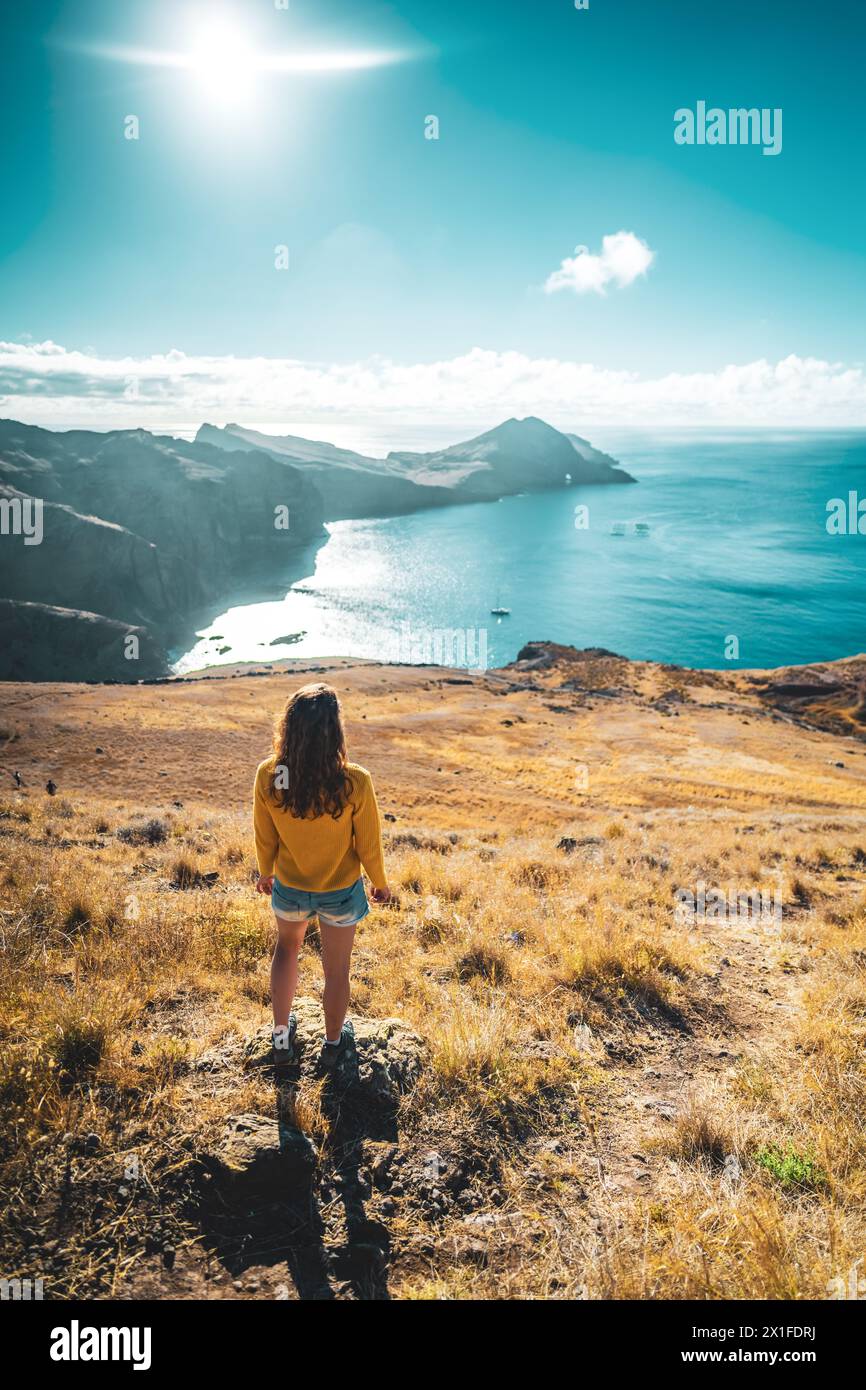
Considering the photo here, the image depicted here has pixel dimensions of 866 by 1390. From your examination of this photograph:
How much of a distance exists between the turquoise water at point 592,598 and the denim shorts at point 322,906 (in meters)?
86.8

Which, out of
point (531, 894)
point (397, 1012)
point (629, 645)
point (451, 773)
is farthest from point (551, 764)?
point (629, 645)

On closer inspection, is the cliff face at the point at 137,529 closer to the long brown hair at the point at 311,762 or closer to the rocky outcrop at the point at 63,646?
the rocky outcrop at the point at 63,646

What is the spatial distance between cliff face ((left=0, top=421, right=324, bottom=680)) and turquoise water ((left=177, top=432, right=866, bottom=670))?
1590 cm

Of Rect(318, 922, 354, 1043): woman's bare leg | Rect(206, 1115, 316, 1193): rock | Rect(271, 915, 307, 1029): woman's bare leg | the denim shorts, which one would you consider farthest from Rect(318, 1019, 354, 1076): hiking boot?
the denim shorts

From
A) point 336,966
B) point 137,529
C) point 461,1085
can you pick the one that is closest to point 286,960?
point 336,966

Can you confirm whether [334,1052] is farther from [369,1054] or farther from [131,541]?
[131,541]

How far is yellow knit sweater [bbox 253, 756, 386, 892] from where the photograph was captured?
369 centimetres

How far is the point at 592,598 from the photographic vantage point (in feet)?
366

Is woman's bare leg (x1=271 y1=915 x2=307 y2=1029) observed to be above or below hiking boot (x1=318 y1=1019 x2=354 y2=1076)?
above

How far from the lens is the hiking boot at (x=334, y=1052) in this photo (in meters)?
3.96

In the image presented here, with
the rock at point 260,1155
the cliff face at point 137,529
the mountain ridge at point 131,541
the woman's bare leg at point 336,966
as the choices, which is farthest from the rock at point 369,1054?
the cliff face at point 137,529

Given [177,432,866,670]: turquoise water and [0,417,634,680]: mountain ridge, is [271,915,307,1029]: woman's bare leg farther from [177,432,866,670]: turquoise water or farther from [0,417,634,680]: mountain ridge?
[0,417,634,680]: mountain ridge
